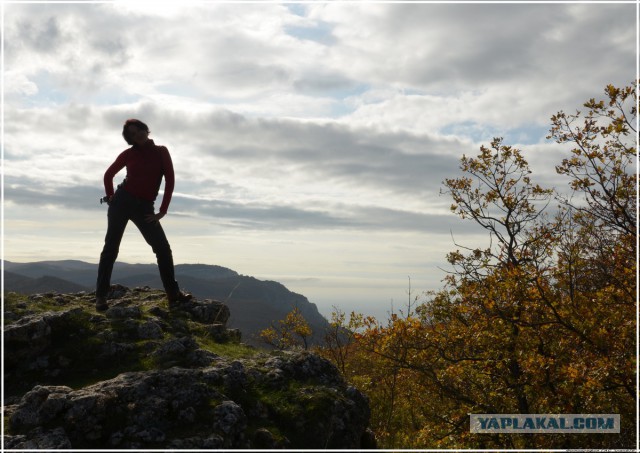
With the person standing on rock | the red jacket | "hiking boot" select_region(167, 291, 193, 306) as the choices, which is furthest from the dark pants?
"hiking boot" select_region(167, 291, 193, 306)

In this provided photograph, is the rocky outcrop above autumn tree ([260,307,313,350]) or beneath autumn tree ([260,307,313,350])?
above

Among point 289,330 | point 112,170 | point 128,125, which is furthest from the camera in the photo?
point 289,330

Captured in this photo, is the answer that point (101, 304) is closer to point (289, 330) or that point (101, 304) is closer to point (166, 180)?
point (166, 180)

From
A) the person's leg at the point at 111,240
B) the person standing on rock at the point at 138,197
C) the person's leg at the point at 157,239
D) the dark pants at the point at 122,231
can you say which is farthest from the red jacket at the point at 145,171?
the person's leg at the point at 111,240

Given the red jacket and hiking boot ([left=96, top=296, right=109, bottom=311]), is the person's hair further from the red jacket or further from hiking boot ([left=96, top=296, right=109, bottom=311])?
hiking boot ([left=96, top=296, right=109, bottom=311])

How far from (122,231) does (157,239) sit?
2.56ft

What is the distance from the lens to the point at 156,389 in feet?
19.7

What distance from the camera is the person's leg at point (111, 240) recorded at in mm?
9469

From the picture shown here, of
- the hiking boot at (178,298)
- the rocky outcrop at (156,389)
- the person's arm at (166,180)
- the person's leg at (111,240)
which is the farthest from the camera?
the hiking boot at (178,298)

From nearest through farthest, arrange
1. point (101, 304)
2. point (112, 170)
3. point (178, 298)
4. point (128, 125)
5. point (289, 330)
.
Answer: point (101, 304)
point (128, 125)
point (112, 170)
point (178, 298)
point (289, 330)

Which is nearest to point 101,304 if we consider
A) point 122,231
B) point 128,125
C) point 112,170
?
point 122,231

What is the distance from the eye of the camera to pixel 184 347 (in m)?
7.65

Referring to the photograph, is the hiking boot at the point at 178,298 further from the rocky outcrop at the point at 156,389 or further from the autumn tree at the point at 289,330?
the autumn tree at the point at 289,330

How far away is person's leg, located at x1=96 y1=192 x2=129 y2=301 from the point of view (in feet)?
31.1
